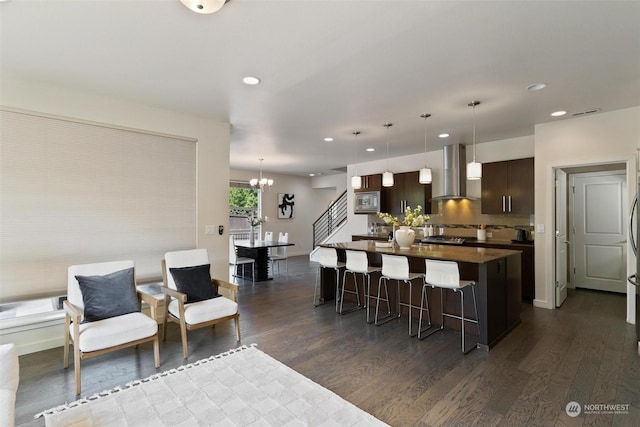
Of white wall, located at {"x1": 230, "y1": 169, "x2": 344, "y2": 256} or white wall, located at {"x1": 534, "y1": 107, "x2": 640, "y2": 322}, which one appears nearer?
white wall, located at {"x1": 534, "y1": 107, "x2": 640, "y2": 322}

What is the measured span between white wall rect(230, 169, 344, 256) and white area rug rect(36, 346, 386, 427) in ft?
24.1

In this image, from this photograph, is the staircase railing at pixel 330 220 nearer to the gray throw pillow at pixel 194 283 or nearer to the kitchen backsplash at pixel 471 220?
the kitchen backsplash at pixel 471 220

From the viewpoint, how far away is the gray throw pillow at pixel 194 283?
11.4 ft

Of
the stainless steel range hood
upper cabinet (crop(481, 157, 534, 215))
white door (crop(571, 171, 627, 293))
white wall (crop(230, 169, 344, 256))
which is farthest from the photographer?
white wall (crop(230, 169, 344, 256))

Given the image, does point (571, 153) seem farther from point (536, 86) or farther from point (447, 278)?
point (447, 278)

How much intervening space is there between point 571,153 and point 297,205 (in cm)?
794

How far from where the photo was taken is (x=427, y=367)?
2.91 meters

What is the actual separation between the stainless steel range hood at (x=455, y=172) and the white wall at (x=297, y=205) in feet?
16.7

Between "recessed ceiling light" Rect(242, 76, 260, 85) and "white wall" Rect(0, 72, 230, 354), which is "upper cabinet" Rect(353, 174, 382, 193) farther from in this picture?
"recessed ceiling light" Rect(242, 76, 260, 85)

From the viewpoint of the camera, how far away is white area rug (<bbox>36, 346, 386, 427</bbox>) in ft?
7.09

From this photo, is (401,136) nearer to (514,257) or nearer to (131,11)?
(514,257)

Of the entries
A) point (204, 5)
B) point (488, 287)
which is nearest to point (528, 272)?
point (488, 287)

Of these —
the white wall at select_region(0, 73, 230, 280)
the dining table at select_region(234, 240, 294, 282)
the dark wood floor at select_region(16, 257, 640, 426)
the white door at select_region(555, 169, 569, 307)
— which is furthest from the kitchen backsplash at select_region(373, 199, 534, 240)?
the white wall at select_region(0, 73, 230, 280)

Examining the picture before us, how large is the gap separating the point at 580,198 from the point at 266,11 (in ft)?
21.6
